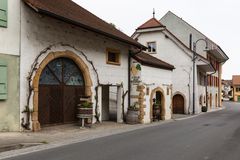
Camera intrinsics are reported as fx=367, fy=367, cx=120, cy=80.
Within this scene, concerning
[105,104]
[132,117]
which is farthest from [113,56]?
[132,117]

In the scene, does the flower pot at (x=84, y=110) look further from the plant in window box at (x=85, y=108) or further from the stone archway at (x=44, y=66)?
the stone archway at (x=44, y=66)

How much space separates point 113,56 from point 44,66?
6.25 metres

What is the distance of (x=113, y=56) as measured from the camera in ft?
68.1

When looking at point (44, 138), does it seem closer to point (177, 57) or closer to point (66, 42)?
point (66, 42)

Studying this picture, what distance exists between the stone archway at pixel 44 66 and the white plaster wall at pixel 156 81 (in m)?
4.80

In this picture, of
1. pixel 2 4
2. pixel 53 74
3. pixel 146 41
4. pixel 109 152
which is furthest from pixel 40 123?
pixel 146 41

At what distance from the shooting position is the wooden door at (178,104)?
→ 34.5 meters

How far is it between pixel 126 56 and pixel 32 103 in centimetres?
→ 849

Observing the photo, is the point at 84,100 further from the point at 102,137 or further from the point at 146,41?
the point at 146,41

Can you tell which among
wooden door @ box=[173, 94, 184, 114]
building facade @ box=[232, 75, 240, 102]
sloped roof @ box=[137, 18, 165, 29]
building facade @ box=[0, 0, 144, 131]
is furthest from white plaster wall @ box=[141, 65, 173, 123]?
building facade @ box=[232, 75, 240, 102]

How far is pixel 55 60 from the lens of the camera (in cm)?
1616

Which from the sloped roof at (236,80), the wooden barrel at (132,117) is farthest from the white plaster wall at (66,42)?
the sloped roof at (236,80)

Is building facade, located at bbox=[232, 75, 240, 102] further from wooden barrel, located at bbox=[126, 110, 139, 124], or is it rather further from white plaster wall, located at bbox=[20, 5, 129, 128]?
white plaster wall, located at bbox=[20, 5, 129, 128]

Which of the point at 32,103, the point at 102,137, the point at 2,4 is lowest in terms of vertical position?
the point at 102,137
